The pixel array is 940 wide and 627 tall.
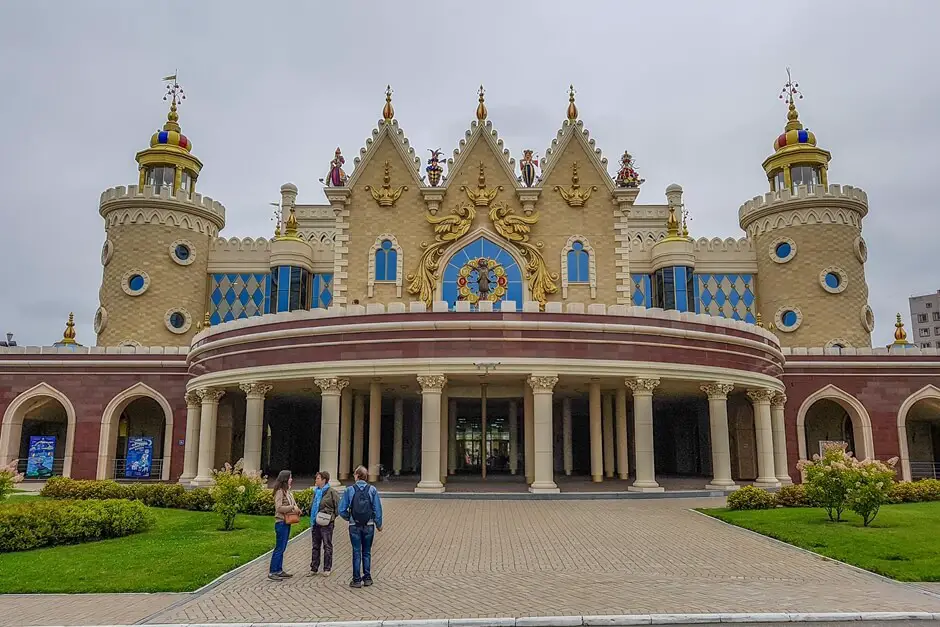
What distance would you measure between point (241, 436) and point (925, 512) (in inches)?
1235

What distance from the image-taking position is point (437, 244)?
3891cm

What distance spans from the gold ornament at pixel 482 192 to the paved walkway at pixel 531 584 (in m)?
23.2

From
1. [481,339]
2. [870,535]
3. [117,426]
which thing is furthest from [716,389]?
[117,426]

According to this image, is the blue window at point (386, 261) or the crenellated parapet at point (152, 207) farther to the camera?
the crenellated parapet at point (152, 207)

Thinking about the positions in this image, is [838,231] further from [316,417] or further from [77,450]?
[77,450]

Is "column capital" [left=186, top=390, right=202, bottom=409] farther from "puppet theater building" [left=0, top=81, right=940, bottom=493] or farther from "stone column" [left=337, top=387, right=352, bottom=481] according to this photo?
"stone column" [left=337, top=387, right=352, bottom=481]

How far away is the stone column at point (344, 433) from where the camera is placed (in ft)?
103

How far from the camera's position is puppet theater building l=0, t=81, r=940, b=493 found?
93.9 feet

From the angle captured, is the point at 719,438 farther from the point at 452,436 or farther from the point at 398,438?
the point at 398,438

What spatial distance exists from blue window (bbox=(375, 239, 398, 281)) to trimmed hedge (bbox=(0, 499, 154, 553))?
21.7m

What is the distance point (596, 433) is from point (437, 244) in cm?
1370

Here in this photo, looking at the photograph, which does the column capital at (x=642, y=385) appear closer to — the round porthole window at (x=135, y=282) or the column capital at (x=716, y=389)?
the column capital at (x=716, y=389)

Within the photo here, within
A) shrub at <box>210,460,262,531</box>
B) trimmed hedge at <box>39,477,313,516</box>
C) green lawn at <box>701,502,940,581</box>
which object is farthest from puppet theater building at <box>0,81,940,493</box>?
shrub at <box>210,460,262,531</box>

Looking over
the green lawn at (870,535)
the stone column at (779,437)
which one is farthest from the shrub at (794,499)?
the stone column at (779,437)
